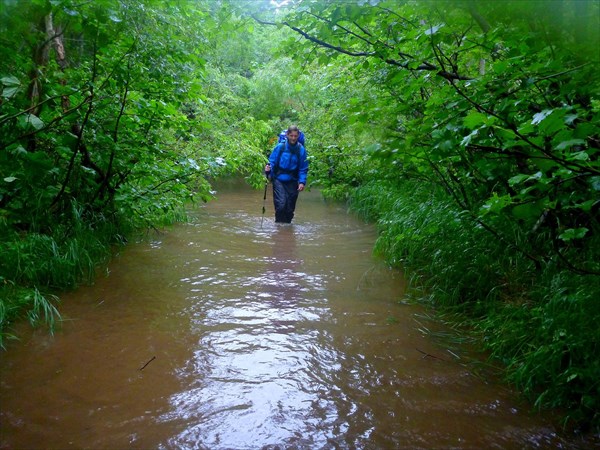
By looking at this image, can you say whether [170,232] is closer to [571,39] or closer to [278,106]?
[571,39]

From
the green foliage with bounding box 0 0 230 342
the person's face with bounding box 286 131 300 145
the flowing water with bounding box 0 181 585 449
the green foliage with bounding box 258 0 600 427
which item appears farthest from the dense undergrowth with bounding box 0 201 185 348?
the person's face with bounding box 286 131 300 145

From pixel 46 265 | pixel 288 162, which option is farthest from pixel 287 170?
pixel 46 265

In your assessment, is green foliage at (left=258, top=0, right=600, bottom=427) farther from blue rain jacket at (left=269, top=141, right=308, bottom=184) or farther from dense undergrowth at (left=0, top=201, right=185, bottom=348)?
blue rain jacket at (left=269, top=141, right=308, bottom=184)

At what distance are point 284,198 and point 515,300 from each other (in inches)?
240

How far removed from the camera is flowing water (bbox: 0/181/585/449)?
2.54m

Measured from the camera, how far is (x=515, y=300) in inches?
161

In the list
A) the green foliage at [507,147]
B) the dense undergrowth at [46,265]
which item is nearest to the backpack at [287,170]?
the green foliage at [507,147]

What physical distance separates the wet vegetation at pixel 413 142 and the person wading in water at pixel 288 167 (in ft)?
8.59

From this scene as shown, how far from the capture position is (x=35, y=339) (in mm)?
3539

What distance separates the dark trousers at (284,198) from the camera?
30.9 feet

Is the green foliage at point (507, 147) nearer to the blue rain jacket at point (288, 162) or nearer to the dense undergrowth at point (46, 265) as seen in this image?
the dense undergrowth at point (46, 265)

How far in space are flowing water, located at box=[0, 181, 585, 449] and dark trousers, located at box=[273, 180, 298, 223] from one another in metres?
4.16

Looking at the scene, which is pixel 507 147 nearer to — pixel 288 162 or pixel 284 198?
pixel 288 162

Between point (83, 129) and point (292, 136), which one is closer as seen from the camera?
point (83, 129)
